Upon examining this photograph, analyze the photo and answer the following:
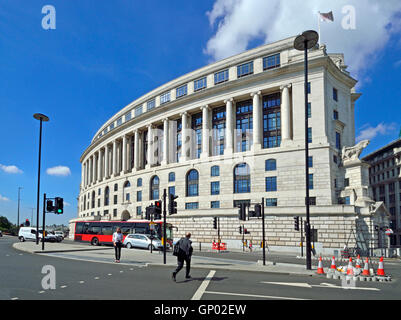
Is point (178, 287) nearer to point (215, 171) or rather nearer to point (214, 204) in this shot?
point (214, 204)

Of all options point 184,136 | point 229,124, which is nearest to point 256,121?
point 229,124

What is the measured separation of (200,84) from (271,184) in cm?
2150

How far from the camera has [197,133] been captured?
5581 cm

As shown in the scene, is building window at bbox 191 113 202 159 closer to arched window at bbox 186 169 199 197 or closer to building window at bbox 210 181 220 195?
arched window at bbox 186 169 199 197

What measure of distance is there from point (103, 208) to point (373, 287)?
68379mm

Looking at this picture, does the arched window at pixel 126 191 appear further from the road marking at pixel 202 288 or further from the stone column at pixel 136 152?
the road marking at pixel 202 288

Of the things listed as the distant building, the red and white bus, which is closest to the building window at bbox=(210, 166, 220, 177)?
the red and white bus

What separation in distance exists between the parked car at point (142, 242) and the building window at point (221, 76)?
3007 cm

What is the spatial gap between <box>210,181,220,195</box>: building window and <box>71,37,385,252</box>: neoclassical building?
0.50ft

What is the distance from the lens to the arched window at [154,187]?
57919mm

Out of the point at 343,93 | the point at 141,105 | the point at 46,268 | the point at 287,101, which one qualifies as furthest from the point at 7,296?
the point at 141,105

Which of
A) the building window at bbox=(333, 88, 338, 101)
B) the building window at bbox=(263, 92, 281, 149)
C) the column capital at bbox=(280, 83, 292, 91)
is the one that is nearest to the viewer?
the column capital at bbox=(280, 83, 292, 91)

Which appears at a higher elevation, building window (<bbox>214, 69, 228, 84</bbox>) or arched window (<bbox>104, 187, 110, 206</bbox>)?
building window (<bbox>214, 69, 228, 84</bbox>)

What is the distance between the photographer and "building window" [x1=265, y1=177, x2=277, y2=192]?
44.1 meters
